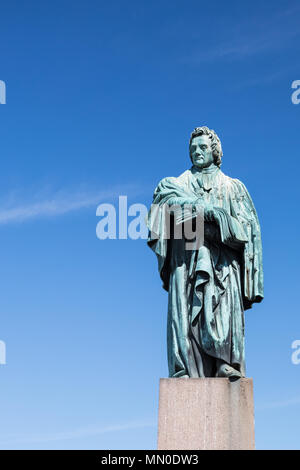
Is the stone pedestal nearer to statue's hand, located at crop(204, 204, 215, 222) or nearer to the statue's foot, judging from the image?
the statue's foot

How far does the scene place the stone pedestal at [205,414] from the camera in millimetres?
10859

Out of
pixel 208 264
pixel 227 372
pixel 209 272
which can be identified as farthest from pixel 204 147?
pixel 227 372

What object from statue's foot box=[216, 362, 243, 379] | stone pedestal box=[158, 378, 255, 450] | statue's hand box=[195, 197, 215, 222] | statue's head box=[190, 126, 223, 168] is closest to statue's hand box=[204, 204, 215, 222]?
statue's hand box=[195, 197, 215, 222]

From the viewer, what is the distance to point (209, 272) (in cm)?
1194

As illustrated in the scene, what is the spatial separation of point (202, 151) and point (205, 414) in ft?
15.2

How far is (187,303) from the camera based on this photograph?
12.0 m

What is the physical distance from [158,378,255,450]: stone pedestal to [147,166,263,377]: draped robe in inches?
13.3

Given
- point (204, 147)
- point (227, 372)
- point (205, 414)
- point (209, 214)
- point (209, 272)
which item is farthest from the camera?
point (204, 147)

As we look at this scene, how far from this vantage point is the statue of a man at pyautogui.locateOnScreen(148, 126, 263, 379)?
11.6m

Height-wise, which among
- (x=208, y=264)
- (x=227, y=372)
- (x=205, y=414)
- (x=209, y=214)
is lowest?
(x=205, y=414)

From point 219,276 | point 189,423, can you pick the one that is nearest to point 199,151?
point 219,276

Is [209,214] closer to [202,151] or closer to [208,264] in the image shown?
[208,264]

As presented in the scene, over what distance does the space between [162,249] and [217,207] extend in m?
1.16
